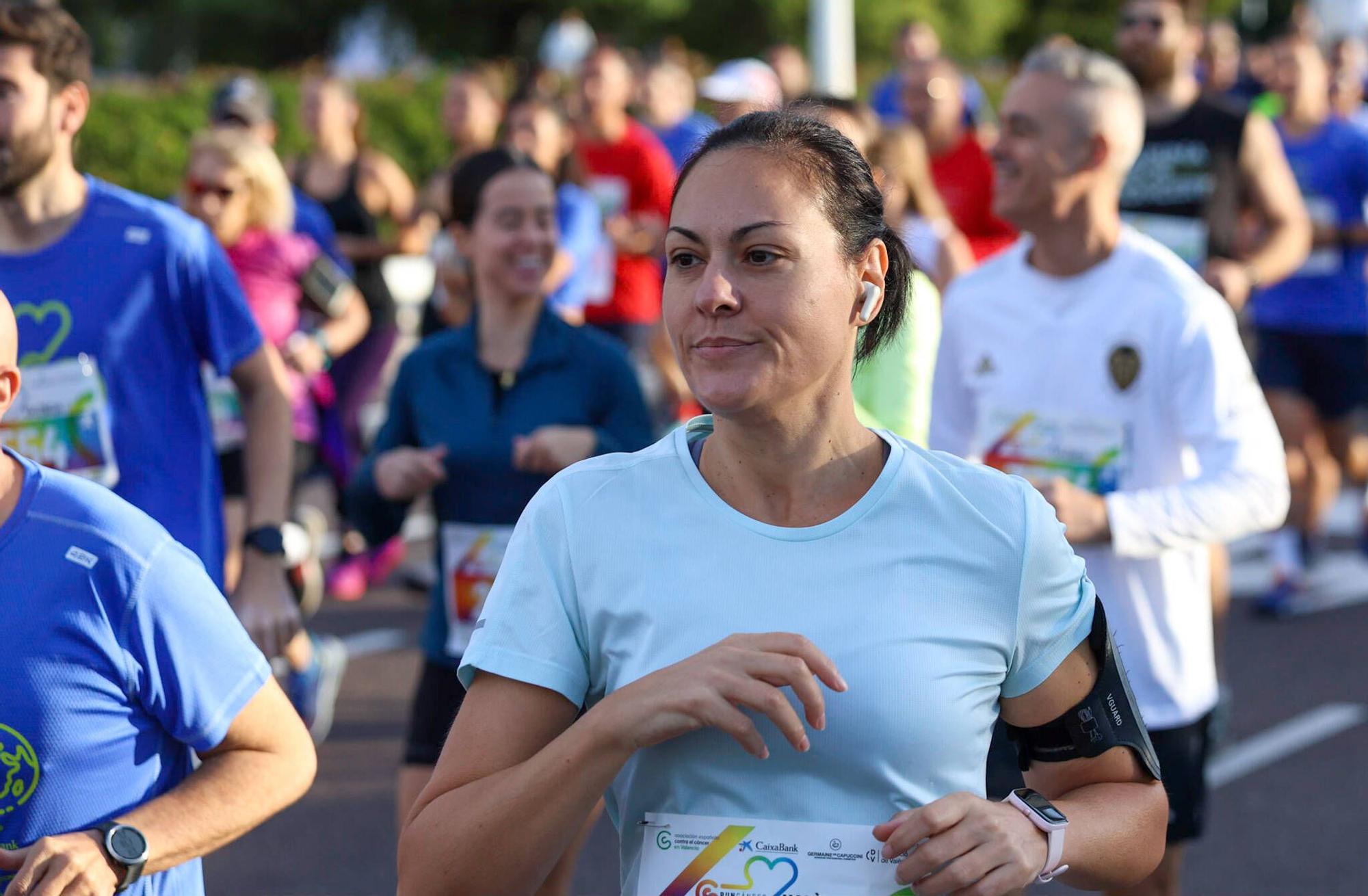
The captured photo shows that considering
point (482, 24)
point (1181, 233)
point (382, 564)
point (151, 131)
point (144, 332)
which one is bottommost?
point (482, 24)

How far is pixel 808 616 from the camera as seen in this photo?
2.07 metres

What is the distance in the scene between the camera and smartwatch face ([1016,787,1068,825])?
212cm

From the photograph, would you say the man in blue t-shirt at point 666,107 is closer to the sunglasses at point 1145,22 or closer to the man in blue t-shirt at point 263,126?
the man in blue t-shirt at point 263,126

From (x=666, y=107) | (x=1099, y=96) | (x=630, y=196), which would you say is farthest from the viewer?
(x=666, y=107)

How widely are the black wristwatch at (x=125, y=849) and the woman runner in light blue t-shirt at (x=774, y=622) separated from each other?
0.46 meters

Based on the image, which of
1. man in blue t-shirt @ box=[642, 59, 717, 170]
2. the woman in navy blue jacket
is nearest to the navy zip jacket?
the woman in navy blue jacket

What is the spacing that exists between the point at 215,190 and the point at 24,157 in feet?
10.3

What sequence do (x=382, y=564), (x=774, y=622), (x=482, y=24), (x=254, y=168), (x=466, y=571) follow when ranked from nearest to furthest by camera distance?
(x=774, y=622), (x=466, y=571), (x=254, y=168), (x=382, y=564), (x=482, y=24)

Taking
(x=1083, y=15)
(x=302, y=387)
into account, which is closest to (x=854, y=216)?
(x=302, y=387)

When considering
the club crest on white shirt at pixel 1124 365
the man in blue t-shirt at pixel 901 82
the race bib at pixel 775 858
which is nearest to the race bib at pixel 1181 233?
the club crest on white shirt at pixel 1124 365

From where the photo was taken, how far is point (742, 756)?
2062mm

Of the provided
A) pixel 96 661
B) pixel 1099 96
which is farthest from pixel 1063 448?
pixel 96 661

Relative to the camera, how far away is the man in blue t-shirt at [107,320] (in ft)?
11.9

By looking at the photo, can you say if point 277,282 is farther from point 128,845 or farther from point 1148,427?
point 128,845
